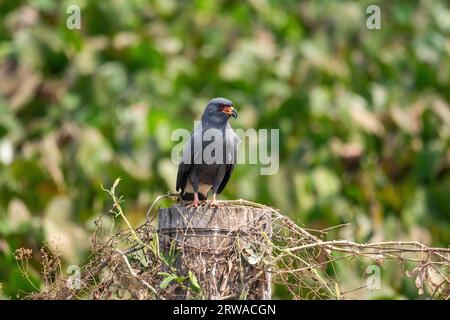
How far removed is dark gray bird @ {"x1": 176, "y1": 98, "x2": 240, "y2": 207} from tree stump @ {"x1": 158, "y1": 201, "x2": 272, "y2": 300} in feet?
3.61

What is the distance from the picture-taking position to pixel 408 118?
1316cm

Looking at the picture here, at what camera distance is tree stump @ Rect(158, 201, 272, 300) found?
500 cm

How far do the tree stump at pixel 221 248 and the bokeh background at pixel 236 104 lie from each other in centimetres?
358

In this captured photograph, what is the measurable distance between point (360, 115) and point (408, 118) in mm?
1025

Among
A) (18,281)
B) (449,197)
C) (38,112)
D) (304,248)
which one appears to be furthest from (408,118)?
(304,248)

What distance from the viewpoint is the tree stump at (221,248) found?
5.00 meters

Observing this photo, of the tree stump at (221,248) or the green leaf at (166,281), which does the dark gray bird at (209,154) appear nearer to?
the tree stump at (221,248)

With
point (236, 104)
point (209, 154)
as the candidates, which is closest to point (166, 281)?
point (209, 154)

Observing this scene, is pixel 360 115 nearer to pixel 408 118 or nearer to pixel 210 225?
pixel 408 118

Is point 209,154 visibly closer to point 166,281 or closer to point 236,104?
point 166,281

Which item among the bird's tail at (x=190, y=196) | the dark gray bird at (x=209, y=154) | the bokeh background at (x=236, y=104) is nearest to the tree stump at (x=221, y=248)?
the dark gray bird at (x=209, y=154)

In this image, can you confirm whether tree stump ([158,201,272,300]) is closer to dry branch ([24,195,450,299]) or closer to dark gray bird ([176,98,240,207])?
dry branch ([24,195,450,299])

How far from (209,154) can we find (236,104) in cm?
601

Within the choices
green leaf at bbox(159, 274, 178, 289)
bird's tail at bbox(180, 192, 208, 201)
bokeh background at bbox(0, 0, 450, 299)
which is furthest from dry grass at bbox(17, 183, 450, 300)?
bokeh background at bbox(0, 0, 450, 299)
